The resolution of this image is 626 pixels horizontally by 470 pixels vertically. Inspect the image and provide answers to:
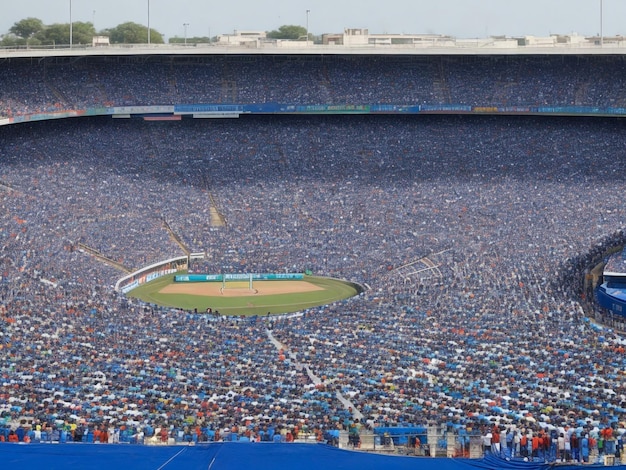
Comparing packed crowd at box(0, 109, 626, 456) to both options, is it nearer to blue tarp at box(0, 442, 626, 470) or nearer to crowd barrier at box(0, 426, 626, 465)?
crowd barrier at box(0, 426, 626, 465)

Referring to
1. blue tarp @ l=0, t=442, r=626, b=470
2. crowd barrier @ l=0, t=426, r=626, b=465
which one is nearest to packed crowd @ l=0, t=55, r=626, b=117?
crowd barrier @ l=0, t=426, r=626, b=465

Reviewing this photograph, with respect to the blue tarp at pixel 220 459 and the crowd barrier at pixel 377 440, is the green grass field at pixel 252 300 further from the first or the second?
the blue tarp at pixel 220 459

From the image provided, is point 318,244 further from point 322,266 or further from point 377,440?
point 377,440

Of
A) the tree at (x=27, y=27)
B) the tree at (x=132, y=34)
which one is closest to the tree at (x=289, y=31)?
the tree at (x=132, y=34)

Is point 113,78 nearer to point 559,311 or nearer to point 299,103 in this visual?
point 299,103

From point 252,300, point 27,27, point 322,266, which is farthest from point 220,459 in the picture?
point 27,27

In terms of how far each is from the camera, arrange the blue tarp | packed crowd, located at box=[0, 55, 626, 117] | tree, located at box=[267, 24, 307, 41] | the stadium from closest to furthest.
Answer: the blue tarp, the stadium, packed crowd, located at box=[0, 55, 626, 117], tree, located at box=[267, 24, 307, 41]
